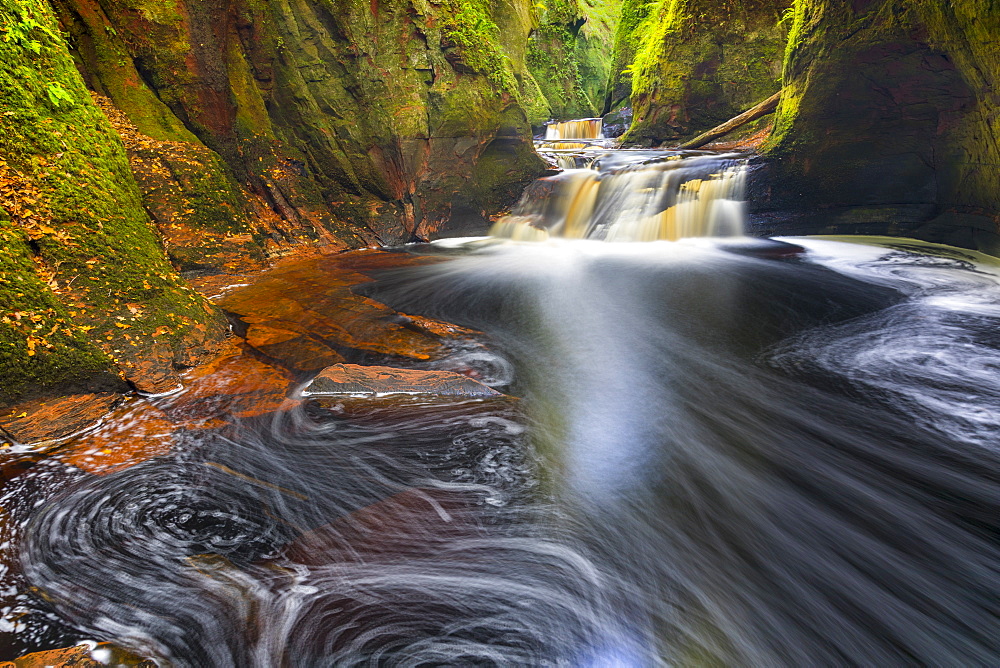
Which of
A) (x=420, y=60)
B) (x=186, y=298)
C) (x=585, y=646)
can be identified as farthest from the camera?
(x=420, y=60)

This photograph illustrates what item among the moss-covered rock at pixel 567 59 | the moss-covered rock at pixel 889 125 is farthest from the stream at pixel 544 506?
the moss-covered rock at pixel 567 59

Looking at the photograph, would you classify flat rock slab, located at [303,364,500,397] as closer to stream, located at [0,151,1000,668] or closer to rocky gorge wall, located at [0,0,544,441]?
stream, located at [0,151,1000,668]

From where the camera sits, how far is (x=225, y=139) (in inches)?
303

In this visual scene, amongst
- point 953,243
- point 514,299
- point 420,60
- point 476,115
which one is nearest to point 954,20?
point 953,243

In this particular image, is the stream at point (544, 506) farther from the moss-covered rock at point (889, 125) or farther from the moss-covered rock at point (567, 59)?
the moss-covered rock at point (567, 59)

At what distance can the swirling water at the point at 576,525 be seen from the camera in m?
1.87

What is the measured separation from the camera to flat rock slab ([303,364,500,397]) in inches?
142

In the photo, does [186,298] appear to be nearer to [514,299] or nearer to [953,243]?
[514,299]

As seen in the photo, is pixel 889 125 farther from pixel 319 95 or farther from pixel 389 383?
pixel 319 95

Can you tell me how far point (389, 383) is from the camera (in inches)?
144

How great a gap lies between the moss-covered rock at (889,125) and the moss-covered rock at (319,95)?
5.43 meters

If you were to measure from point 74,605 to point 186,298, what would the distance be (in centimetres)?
279

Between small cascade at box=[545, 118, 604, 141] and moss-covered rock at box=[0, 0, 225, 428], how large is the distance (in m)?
18.2

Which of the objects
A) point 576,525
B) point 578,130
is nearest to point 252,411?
point 576,525
